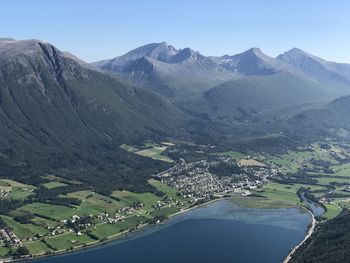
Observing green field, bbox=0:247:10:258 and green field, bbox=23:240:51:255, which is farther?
green field, bbox=23:240:51:255

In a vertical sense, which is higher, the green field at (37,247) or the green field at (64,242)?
the green field at (64,242)

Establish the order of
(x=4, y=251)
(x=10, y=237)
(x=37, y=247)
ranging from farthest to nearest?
(x=10, y=237)
(x=37, y=247)
(x=4, y=251)

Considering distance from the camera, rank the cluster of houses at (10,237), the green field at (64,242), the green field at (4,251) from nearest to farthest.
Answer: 1. the green field at (4,251)
2. the cluster of houses at (10,237)
3. the green field at (64,242)

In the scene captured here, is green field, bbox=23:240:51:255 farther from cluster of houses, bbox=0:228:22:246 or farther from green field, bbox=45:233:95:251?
cluster of houses, bbox=0:228:22:246

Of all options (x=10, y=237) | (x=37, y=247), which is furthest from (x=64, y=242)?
(x=10, y=237)

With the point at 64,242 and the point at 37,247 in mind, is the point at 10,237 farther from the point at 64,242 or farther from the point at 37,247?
the point at 64,242

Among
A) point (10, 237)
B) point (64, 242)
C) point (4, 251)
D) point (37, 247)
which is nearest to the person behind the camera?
point (4, 251)

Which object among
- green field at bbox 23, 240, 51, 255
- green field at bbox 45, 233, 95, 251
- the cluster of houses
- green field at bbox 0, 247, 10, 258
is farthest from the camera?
green field at bbox 45, 233, 95, 251

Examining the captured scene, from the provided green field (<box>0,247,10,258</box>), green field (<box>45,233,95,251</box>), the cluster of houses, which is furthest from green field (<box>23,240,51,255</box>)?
green field (<box>0,247,10,258</box>)

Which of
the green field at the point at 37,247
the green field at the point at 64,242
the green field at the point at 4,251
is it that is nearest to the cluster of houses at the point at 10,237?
the green field at the point at 37,247

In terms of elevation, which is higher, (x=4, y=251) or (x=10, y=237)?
(x=10, y=237)

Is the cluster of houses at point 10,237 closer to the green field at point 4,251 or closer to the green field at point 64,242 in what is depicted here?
the green field at point 4,251
